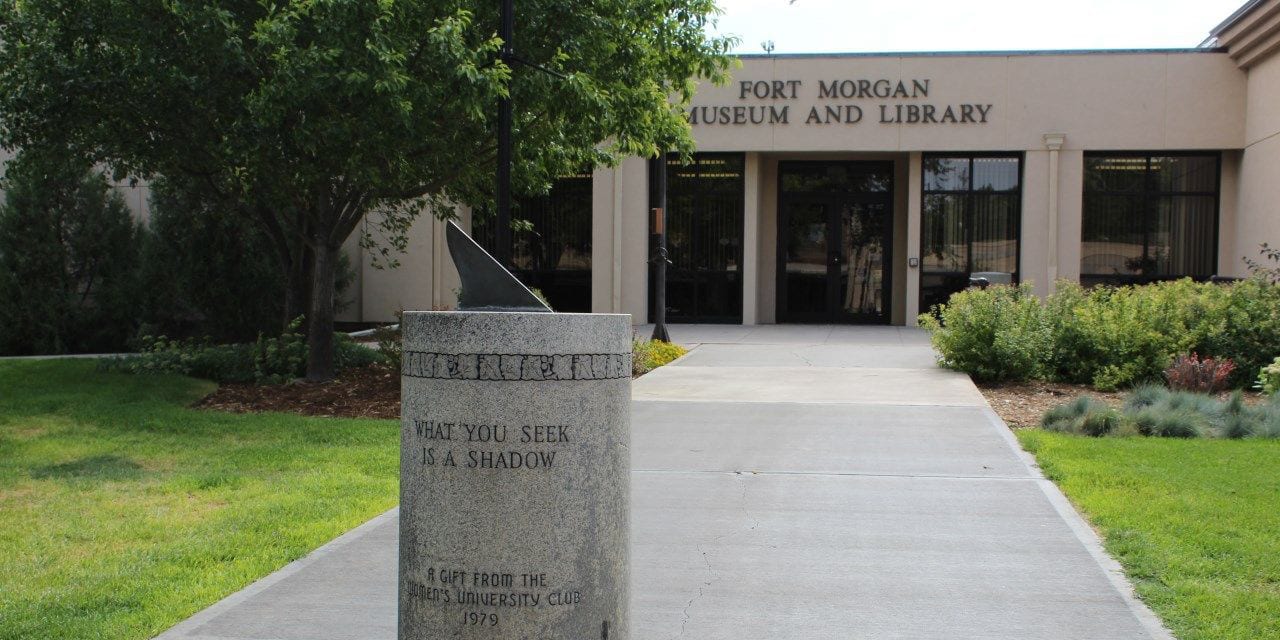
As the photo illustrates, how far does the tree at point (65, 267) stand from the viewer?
18.2 m

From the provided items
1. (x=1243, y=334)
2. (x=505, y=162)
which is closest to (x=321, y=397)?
(x=505, y=162)

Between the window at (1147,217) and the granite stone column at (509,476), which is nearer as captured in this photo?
the granite stone column at (509,476)

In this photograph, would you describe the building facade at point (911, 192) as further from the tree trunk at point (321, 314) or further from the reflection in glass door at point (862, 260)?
the tree trunk at point (321, 314)

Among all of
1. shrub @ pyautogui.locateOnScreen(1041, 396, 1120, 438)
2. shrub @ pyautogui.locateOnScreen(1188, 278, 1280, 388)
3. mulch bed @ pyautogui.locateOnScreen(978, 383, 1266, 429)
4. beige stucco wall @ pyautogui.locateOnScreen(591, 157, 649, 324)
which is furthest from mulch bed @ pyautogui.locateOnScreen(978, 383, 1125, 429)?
beige stucco wall @ pyautogui.locateOnScreen(591, 157, 649, 324)

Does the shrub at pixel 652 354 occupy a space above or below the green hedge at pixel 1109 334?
below

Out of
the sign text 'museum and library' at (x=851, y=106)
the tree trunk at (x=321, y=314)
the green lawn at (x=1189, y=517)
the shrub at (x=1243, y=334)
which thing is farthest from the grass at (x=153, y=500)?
the sign text 'museum and library' at (x=851, y=106)

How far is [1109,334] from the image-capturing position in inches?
515

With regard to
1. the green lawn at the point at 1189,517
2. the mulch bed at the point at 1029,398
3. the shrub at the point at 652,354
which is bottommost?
the green lawn at the point at 1189,517

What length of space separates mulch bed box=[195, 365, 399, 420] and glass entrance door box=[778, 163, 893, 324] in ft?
40.2

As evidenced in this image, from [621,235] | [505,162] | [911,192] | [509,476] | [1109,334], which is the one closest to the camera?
[509,476]

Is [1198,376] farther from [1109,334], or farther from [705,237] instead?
[705,237]

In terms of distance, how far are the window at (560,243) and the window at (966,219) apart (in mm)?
6899

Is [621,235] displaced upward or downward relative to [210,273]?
upward

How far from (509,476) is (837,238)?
20502 mm
